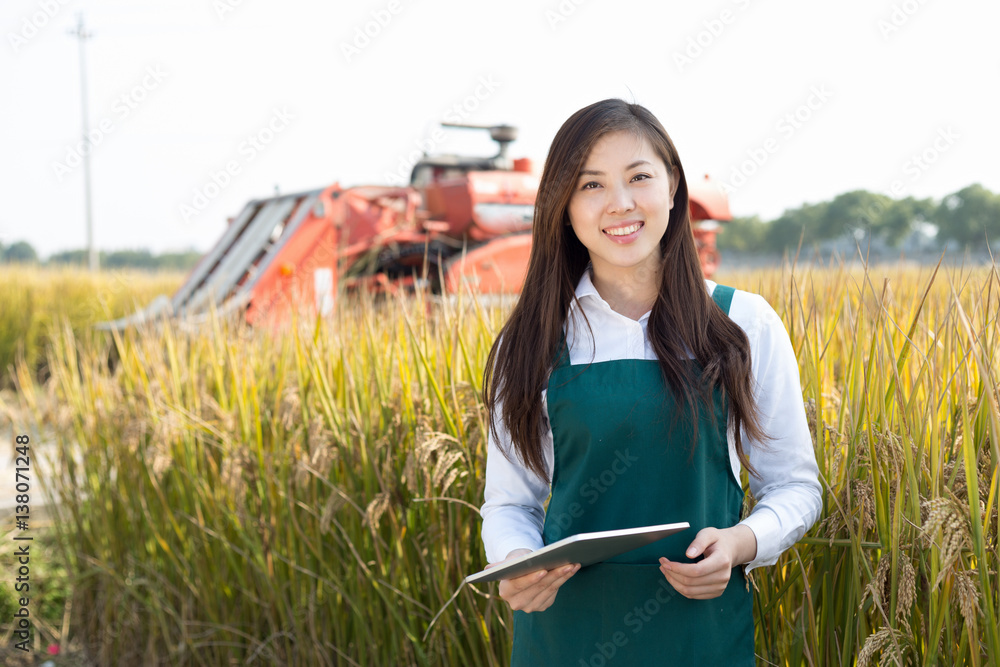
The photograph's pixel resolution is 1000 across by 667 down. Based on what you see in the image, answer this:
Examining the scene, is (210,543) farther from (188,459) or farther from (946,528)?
(946,528)

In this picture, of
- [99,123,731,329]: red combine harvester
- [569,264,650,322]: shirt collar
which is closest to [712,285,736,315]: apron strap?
[569,264,650,322]: shirt collar

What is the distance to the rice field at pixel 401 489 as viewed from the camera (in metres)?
1.22

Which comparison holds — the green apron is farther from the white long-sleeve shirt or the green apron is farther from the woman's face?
the woman's face

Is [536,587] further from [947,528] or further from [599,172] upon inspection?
[599,172]

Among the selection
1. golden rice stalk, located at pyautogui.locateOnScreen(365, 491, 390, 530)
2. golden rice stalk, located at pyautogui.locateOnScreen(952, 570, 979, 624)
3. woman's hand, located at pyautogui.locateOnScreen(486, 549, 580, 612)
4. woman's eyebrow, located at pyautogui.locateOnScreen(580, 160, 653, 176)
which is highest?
woman's eyebrow, located at pyautogui.locateOnScreen(580, 160, 653, 176)

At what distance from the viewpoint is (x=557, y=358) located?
1.32 m

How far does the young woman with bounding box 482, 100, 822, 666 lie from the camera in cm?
121

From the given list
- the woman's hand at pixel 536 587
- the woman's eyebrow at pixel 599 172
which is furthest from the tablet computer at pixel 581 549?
the woman's eyebrow at pixel 599 172

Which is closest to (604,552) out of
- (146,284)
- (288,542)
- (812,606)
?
(812,606)

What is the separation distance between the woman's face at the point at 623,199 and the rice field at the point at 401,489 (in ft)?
1.30

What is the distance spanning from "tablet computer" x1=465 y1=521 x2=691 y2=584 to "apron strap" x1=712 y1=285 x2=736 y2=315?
44 cm

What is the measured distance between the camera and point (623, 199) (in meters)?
1.27

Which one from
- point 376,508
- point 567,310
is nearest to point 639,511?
point 567,310

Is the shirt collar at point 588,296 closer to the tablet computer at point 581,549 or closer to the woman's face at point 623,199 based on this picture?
the woman's face at point 623,199
